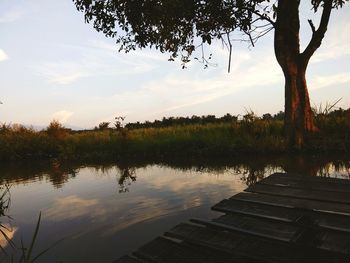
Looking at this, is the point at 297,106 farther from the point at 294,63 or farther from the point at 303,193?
Result: the point at 303,193

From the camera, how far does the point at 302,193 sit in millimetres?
4680

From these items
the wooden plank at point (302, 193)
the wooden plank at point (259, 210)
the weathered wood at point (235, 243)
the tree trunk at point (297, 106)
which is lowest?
the weathered wood at point (235, 243)

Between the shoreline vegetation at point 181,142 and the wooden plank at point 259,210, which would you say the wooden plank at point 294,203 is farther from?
the shoreline vegetation at point 181,142

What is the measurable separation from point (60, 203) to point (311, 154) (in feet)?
27.3

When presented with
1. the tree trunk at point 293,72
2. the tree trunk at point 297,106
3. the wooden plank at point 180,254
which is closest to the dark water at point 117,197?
the wooden plank at point 180,254

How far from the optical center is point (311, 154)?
11.8 meters

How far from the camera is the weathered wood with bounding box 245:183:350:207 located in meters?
4.32

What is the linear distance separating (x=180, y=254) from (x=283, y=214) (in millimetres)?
1416

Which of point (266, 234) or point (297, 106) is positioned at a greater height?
point (297, 106)

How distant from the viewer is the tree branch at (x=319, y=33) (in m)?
12.3

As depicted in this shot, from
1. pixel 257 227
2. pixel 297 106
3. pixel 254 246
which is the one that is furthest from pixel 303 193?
pixel 297 106

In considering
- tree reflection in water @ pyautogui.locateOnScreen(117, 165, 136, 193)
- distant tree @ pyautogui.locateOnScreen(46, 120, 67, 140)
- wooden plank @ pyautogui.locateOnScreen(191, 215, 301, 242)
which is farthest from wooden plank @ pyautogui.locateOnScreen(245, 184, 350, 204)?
distant tree @ pyautogui.locateOnScreen(46, 120, 67, 140)

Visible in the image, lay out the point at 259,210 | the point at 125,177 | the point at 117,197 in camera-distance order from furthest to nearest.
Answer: the point at 125,177, the point at 117,197, the point at 259,210

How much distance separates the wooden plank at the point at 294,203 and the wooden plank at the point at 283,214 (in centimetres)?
12
